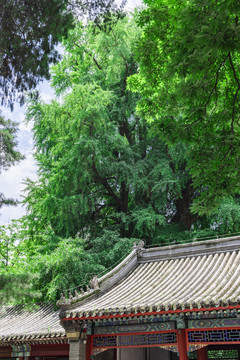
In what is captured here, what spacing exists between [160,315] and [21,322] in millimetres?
6355

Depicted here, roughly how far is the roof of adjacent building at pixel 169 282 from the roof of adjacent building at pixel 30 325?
4.95 ft

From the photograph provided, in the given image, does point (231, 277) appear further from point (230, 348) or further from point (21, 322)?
point (21, 322)

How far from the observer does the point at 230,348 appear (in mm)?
10414

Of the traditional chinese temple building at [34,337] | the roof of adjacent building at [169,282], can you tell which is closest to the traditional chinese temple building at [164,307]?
the roof of adjacent building at [169,282]

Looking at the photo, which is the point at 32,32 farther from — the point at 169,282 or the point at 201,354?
the point at 201,354

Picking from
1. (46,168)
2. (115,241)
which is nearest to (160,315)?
(115,241)

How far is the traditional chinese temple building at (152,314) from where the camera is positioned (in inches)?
300

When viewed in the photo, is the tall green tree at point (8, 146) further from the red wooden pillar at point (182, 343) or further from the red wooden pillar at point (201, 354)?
the red wooden pillar at point (201, 354)

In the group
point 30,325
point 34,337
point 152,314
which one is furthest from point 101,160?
point 152,314

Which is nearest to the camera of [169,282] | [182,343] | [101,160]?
[182,343]

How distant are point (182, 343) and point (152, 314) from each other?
1035mm

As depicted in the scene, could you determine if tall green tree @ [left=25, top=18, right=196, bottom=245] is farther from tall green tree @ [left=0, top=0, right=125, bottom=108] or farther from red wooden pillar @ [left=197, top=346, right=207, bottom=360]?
tall green tree @ [left=0, top=0, right=125, bottom=108]

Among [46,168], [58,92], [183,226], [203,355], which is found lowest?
[203,355]

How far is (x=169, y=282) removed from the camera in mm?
9633
